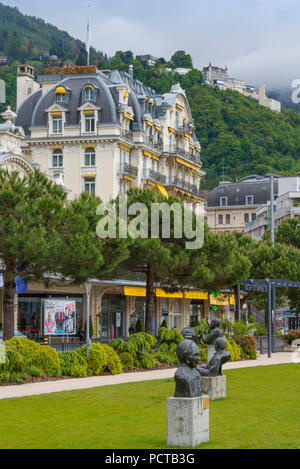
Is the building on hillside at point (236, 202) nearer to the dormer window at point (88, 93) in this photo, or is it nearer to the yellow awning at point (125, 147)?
the yellow awning at point (125, 147)

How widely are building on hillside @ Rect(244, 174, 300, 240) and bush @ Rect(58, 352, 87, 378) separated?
2776 inches

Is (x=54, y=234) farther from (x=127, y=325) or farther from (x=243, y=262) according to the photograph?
(x=127, y=325)

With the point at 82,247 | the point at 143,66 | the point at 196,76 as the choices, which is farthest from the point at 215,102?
the point at 82,247

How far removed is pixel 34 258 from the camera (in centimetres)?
2688

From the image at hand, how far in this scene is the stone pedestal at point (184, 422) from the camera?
11969 mm

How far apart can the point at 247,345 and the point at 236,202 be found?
299ft

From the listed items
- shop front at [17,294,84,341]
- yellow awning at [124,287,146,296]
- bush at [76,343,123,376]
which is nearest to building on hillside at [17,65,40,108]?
yellow awning at [124,287,146,296]

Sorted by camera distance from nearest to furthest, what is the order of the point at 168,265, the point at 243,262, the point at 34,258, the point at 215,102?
1. the point at 34,258
2. the point at 168,265
3. the point at 243,262
4. the point at 215,102

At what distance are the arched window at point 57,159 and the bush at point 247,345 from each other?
31.0m

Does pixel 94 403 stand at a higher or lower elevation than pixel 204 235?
lower

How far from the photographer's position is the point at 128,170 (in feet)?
219

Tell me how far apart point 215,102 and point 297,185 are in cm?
3060

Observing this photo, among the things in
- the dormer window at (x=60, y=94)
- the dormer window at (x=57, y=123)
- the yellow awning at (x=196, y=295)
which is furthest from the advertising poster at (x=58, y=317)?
the dormer window at (x=60, y=94)

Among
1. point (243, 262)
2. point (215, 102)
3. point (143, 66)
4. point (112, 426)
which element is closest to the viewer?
point (112, 426)
